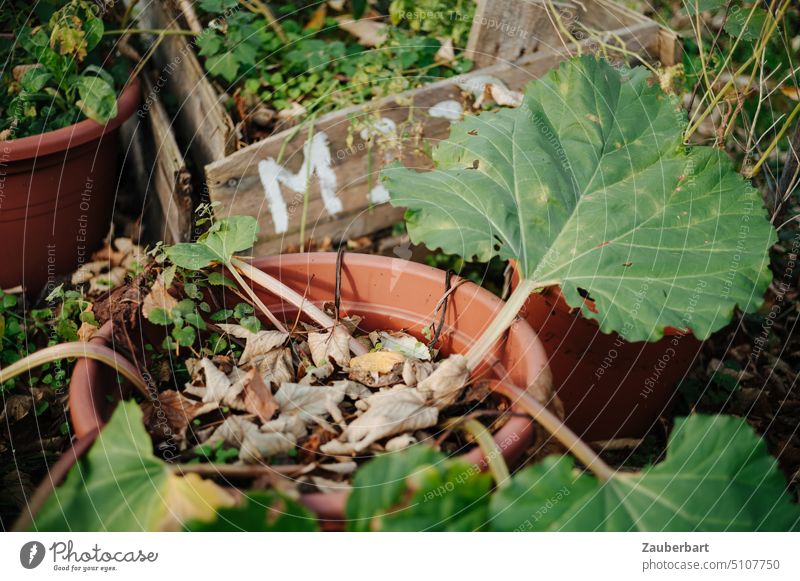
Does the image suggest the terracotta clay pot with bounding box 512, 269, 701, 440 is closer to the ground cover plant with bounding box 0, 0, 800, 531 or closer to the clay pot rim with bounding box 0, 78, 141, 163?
the ground cover plant with bounding box 0, 0, 800, 531

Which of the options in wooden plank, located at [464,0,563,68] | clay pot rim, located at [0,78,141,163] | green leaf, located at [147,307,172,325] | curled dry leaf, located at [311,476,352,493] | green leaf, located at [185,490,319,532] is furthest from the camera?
wooden plank, located at [464,0,563,68]

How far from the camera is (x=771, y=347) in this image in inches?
96.8

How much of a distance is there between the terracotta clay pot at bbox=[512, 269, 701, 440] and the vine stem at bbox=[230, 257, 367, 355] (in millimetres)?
523

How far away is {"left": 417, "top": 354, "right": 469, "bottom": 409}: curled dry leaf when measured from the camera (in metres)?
1.52

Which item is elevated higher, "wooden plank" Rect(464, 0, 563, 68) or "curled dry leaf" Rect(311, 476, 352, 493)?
"wooden plank" Rect(464, 0, 563, 68)

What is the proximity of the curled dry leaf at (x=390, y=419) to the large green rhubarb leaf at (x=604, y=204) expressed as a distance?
360 mm

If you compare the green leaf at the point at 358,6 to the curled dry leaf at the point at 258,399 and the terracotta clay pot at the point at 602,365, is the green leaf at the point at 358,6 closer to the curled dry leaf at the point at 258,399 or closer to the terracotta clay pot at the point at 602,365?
the terracotta clay pot at the point at 602,365

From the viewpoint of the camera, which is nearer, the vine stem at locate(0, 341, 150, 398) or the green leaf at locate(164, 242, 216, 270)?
the vine stem at locate(0, 341, 150, 398)

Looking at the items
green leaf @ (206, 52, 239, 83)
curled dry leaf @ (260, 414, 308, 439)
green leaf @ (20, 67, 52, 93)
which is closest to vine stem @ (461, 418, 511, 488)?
curled dry leaf @ (260, 414, 308, 439)

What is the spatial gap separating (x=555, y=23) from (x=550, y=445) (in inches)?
68.1

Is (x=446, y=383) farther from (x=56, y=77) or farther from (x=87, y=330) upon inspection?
(x=56, y=77)

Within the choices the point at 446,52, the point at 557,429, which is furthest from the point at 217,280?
the point at 446,52

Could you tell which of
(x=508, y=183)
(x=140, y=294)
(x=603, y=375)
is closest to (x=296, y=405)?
(x=140, y=294)

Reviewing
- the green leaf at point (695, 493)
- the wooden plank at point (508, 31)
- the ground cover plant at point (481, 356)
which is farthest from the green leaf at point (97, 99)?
the green leaf at point (695, 493)
